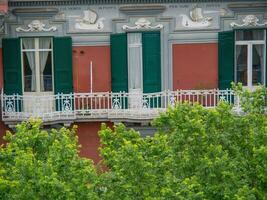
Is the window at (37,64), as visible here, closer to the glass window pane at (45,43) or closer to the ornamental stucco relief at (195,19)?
the glass window pane at (45,43)

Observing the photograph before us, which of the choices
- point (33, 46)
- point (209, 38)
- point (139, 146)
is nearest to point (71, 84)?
point (33, 46)

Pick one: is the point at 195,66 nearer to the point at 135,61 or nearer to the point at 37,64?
the point at 135,61

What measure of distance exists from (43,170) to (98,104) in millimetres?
10080

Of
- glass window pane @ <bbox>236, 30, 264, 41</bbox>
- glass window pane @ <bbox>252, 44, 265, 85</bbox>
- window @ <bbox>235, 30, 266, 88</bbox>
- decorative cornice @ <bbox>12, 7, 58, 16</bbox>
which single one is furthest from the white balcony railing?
decorative cornice @ <bbox>12, 7, 58, 16</bbox>

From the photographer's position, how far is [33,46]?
25.0 m

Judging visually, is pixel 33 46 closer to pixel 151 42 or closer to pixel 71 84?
pixel 71 84

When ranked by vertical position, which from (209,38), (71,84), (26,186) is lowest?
(26,186)

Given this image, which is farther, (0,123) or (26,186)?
(0,123)

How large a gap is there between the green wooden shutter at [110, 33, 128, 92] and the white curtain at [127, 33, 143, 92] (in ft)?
0.59

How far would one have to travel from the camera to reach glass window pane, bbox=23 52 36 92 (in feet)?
82.2

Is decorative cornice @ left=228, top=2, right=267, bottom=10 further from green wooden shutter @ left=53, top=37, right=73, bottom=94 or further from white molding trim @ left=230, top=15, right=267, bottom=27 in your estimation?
green wooden shutter @ left=53, top=37, right=73, bottom=94

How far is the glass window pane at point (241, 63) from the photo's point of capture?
2525 centimetres

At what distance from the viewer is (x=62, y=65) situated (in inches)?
981

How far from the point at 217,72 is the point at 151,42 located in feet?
8.24
